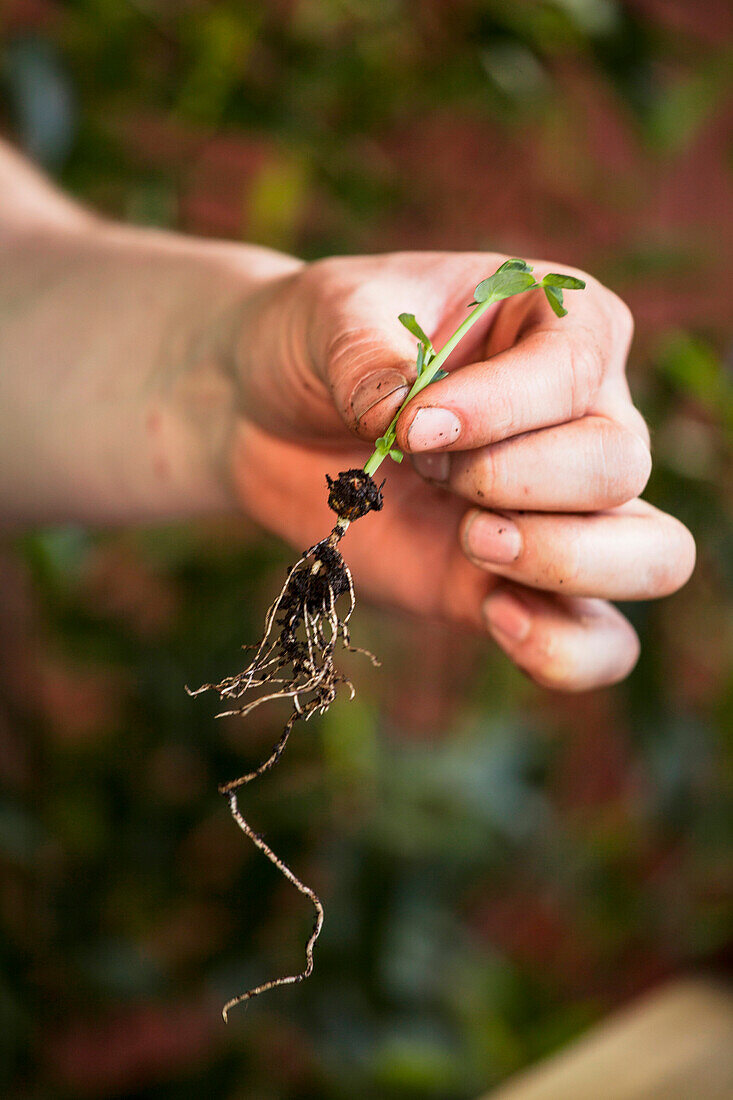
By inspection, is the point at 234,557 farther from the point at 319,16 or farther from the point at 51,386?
the point at 319,16

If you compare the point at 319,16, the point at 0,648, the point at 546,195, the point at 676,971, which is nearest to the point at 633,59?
the point at 319,16

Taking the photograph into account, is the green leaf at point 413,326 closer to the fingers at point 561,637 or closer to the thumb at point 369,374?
the thumb at point 369,374

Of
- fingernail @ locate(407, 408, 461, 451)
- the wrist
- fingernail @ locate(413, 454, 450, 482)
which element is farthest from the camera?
the wrist

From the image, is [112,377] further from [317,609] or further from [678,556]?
[678,556]

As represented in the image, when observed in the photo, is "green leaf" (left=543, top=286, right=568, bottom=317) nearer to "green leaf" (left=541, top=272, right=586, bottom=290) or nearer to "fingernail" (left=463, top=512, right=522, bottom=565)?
"green leaf" (left=541, top=272, right=586, bottom=290)

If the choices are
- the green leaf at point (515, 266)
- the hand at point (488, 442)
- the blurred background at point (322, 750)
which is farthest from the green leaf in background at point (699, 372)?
the green leaf at point (515, 266)

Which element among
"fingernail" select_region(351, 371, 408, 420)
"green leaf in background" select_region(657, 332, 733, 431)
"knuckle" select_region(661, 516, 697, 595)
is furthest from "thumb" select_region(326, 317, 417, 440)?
"green leaf in background" select_region(657, 332, 733, 431)
